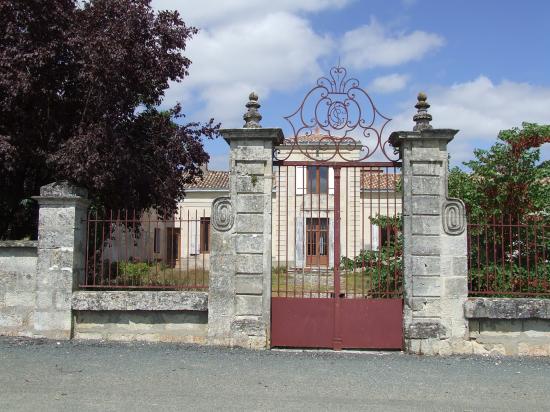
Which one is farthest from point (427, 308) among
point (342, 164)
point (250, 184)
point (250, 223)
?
point (250, 184)

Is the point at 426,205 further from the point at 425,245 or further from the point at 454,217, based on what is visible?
the point at 425,245

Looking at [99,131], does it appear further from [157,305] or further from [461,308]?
[461,308]

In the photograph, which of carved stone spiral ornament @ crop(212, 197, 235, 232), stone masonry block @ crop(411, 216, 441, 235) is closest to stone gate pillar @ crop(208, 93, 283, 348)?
carved stone spiral ornament @ crop(212, 197, 235, 232)

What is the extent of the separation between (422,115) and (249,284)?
139 inches

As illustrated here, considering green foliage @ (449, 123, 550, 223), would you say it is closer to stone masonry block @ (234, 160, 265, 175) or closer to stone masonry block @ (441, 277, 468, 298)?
stone masonry block @ (441, 277, 468, 298)

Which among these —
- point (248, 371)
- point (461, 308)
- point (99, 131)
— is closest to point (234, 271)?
point (248, 371)

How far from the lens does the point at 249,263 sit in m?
7.86

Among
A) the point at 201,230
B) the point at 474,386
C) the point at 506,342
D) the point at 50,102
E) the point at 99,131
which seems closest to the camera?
the point at 474,386

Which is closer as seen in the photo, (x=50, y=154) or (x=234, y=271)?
(x=234, y=271)

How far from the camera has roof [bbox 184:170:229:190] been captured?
26.2 metres

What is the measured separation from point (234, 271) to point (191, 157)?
177 inches

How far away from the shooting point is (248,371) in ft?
21.1

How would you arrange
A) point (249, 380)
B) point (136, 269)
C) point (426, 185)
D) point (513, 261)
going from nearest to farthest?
point (249, 380) → point (426, 185) → point (136, 269) → point (513, 261)

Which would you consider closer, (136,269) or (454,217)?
(454,217)
